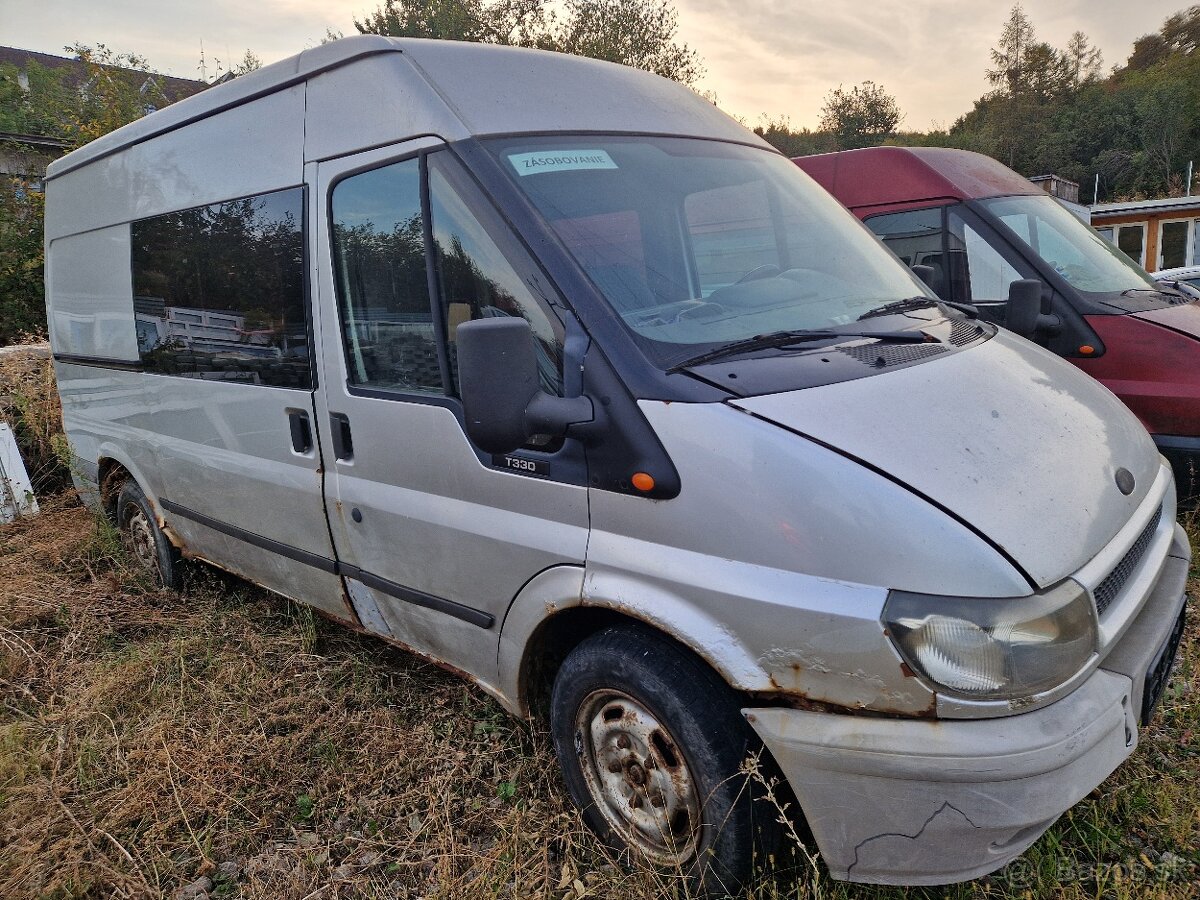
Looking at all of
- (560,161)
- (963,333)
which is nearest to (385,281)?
(560,161)

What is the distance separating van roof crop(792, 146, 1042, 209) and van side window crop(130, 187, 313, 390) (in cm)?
347

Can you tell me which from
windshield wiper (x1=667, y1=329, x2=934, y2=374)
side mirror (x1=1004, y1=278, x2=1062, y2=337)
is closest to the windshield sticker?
windshield wiper (x1=667, y1=329, x2=934, y2=374)

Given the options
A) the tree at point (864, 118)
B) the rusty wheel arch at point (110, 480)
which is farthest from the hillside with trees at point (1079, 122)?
the rusty wheel arch at point (110, 480)

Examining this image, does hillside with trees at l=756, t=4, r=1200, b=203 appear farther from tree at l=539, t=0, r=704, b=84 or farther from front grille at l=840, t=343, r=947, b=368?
front grille at l=840, t=343, r=947, b=368

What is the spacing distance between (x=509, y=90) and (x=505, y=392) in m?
1.21

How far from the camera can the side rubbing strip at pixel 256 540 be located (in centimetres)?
329

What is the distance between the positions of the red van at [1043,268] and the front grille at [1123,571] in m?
1.71

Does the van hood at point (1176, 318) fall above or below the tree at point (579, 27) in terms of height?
below

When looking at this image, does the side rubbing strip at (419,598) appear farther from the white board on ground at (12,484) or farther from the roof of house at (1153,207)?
the roof of house at (1153,207)

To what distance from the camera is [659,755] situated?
2.21 meters

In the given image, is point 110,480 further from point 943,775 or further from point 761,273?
point 943,775

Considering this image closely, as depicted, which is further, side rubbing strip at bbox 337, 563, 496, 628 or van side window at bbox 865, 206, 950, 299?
van side window at bbox 865, 206, 950, 299

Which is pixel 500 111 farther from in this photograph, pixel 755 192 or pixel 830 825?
pixel 830 825

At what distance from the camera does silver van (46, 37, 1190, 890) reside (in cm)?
183
